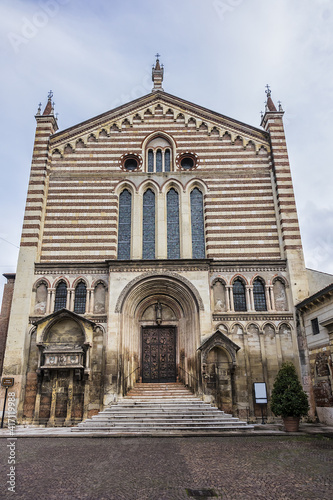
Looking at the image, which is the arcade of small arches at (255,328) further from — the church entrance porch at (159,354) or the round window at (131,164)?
the round window at (131,164)

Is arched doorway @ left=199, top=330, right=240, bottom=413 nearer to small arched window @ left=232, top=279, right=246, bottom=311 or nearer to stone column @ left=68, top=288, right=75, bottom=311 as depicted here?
small arched window @ left=232, top=279, right=246, bottom=311

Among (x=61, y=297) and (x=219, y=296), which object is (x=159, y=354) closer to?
(x=219, y=296)

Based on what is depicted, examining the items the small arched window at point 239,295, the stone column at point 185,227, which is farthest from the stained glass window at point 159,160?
the small arched window at point 239,295

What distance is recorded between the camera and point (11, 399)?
16.9 meters

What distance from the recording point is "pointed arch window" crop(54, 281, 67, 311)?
1912cm

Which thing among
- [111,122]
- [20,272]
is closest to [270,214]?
[111,122]

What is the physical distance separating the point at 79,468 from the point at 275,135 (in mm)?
20304

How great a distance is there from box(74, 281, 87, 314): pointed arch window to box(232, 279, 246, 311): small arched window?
25.7 feet

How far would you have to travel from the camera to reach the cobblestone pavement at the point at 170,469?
22.2 ft

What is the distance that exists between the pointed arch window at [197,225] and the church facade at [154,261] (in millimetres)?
86

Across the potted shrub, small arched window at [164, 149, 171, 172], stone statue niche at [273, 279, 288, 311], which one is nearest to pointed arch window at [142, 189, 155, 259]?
small arched window at [164, 149, 171, 172]

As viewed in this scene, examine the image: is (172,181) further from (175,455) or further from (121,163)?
(175,455)

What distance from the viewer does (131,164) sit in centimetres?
2277

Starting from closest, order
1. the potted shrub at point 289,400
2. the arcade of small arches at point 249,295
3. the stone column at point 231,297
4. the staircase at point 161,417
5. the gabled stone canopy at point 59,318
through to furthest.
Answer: the staircase at point 161,417, the potted shrub at point 289,400, the gabled stone canopy at point 59,318, the stone column at point 231,297, the arcade of small arches at point 249,295
